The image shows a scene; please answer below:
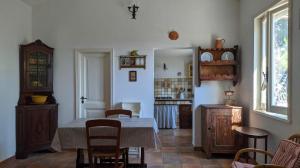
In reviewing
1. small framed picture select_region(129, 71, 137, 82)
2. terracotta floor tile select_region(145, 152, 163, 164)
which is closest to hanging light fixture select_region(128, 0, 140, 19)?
small framed picture select_region(129, 71, 137, 82)

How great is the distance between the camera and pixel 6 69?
476cm

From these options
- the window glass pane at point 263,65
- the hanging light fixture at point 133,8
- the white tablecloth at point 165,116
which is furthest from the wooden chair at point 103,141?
the white tablecloth at point 165,116

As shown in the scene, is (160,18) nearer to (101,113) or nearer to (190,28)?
(190,28)

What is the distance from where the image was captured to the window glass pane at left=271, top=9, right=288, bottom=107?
3.73 metres

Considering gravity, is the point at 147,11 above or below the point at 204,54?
above

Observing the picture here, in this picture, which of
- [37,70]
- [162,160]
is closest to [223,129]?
[162,160]

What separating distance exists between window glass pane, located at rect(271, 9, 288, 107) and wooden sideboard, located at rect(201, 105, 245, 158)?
914 millimetres

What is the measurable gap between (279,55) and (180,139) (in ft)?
10.7

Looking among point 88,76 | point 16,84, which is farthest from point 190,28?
point 16,84

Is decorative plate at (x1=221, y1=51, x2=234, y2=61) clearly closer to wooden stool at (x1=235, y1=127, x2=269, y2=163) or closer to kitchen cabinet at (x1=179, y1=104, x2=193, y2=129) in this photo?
wooden stool at (x1=235, y1=127, x2=269, y2=163)

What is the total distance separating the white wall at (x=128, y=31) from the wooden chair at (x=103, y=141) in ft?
7.38

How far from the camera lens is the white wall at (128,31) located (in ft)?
18.1

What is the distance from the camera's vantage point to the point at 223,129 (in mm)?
4852

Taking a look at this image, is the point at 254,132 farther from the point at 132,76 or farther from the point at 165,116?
the point at 165,116
